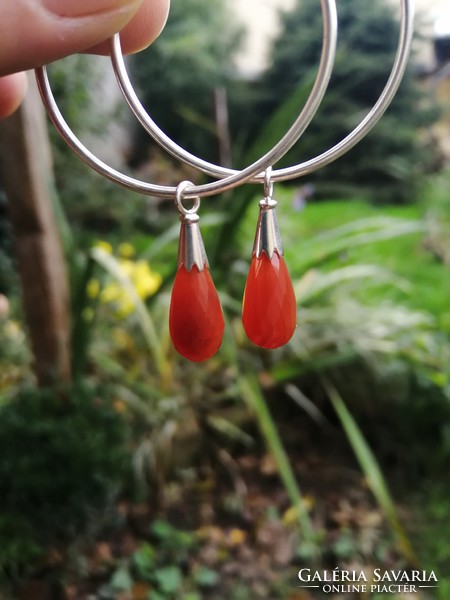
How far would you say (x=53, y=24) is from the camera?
412mm

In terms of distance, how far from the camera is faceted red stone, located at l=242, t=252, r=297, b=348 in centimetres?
45

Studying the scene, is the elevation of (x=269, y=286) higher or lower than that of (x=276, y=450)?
lower

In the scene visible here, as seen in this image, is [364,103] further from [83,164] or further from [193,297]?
[193,297]

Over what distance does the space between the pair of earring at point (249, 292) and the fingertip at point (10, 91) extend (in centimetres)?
31

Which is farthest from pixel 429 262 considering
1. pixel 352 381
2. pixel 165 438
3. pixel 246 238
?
pixel 165 438

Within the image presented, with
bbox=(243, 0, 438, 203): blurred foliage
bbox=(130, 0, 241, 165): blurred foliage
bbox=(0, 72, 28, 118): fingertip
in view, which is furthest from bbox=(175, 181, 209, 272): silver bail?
bbox=(130, 0, 241, 165): blurred foliage

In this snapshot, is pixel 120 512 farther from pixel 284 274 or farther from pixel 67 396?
pixel 284 274

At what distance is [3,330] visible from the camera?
4.69ft

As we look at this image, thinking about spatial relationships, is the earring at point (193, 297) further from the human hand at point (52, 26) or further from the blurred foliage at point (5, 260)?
the blurred foliage at point (5, 260)

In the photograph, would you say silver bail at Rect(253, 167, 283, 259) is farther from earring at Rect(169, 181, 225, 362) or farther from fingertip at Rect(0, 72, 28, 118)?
fingertip at Rect(0, 72, 28, 118)

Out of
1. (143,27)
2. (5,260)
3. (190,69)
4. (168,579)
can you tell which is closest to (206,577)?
(168,579)

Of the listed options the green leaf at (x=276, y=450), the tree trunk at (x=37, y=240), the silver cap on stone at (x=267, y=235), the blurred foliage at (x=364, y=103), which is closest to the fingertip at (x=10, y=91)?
the tree trunk at (x=37, y=240)

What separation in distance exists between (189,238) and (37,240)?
63 centimetres

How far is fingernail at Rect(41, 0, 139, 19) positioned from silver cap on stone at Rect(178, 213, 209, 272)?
0.16m
